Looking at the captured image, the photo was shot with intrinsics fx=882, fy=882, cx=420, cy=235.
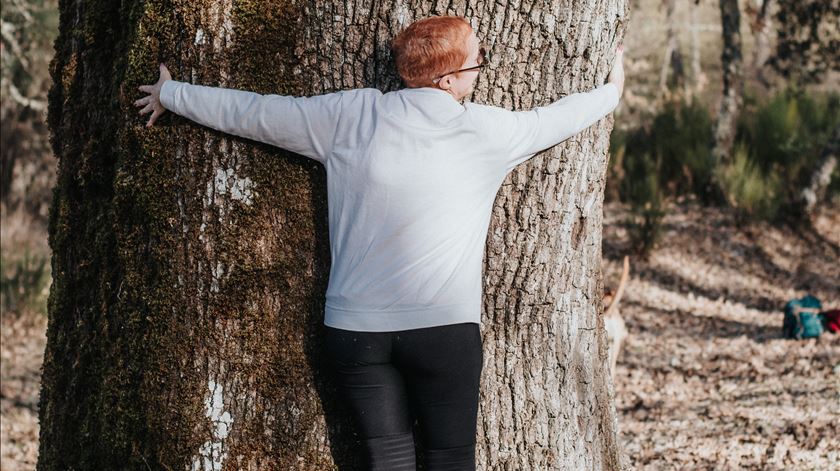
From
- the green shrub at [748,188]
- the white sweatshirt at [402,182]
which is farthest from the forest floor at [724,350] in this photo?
the white sweatshirt at [402,182]

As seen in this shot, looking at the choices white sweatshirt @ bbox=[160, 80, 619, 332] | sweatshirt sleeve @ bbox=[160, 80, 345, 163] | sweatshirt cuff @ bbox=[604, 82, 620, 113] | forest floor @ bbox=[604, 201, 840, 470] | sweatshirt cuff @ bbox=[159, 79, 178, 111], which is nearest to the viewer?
white sweatshirt @ bbox=[160, 80, 619, 332]

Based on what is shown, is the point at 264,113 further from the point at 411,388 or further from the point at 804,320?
the point at 804,320

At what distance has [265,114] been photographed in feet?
8.98

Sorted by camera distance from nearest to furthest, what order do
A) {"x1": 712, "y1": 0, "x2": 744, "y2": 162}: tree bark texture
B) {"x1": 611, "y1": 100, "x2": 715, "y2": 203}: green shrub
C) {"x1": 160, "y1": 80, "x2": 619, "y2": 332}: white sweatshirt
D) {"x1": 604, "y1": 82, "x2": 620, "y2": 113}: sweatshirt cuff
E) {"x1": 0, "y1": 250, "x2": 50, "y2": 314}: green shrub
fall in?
{"x1": 160, "y1": 80, "x2": 619, "y2": 332}: white sweatshirt, {"x1": 604, "y1": 82, "x2": 620, "y2": 113}: sweatshirt cuff, {"x1": 0, "y1": 250, "x2": 50, "y2": 314}: green shrub, {"x1": 712, "y1": 0, "x2": 744, "y2": 162}: tree bark texture, {"x1": 611, "y1": 100, "x2": 715, "y2": 203}: green shrub

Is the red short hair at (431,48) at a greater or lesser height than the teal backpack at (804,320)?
greater

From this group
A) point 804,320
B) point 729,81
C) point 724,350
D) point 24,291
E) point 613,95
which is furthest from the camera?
point 729,81

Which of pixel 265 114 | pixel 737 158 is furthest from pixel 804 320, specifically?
pixel 265 114

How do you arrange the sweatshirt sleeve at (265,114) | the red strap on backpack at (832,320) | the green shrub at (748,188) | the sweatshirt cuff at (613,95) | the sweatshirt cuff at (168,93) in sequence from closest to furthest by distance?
the sweatshirt sleeve at (265,114) → the sweatshirt cuff at (168,93) → the sweatshirt cuff at (613,95) → the red strap on backpack at (832,320) → the green shrub at (748,188)

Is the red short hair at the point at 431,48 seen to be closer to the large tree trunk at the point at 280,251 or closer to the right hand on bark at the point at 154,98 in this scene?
the large tree trunk at the point at 280,251

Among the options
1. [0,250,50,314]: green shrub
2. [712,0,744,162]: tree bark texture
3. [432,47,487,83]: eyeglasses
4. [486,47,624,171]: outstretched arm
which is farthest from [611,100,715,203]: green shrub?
[432,47,487,83]: eyeglasses

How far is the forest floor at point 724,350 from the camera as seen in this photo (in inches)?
197

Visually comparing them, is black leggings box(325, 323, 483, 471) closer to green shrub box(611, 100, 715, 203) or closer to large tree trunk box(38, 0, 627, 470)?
large tree trunk box(38, 0, 627, 470)

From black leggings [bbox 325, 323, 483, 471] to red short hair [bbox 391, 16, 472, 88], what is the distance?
77 centimetres

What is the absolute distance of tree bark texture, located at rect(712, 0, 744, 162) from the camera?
10.3m
